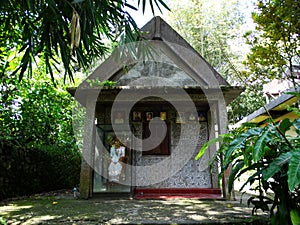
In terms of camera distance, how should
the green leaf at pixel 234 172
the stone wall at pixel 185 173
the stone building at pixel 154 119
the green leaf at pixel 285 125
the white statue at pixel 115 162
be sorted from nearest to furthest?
the green leaf at pixel 285 125, the green leaf at pixel 234 172, the stone building at pixel 154 119, the white statue at pixel 115 162, the stone wall at pixel 185 173

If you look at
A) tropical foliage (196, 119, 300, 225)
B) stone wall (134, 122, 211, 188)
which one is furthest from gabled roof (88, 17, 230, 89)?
tropical foliage (196, 119, 300, 225)

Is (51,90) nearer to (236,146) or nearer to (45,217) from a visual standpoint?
(45,217)

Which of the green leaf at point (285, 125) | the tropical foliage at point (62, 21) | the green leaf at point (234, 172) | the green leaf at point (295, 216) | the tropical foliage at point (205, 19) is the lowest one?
the green leaf at point (295, 216)

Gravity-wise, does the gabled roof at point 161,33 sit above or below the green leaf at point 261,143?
above

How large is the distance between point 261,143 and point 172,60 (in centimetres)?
441

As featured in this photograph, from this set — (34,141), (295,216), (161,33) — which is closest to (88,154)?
(34,141)

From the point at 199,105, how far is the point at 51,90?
4.37 meters

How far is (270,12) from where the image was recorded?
542cm

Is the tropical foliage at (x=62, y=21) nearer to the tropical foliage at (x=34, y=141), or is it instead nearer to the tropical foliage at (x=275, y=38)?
the tropical foliage at (x=34, y=141)

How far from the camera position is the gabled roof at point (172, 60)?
5.68 meters

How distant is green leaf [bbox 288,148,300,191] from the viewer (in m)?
1.71

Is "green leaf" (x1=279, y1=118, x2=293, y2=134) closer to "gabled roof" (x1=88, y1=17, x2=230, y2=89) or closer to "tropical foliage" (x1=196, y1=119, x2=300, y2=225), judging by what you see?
"tropical foliage" (x1=196, y1=119, x2=300, y2=225)

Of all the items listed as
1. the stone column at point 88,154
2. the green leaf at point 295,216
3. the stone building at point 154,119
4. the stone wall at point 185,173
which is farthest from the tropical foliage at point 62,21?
the stone wall at point 185,173

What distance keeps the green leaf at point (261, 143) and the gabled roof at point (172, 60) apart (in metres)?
3.33
